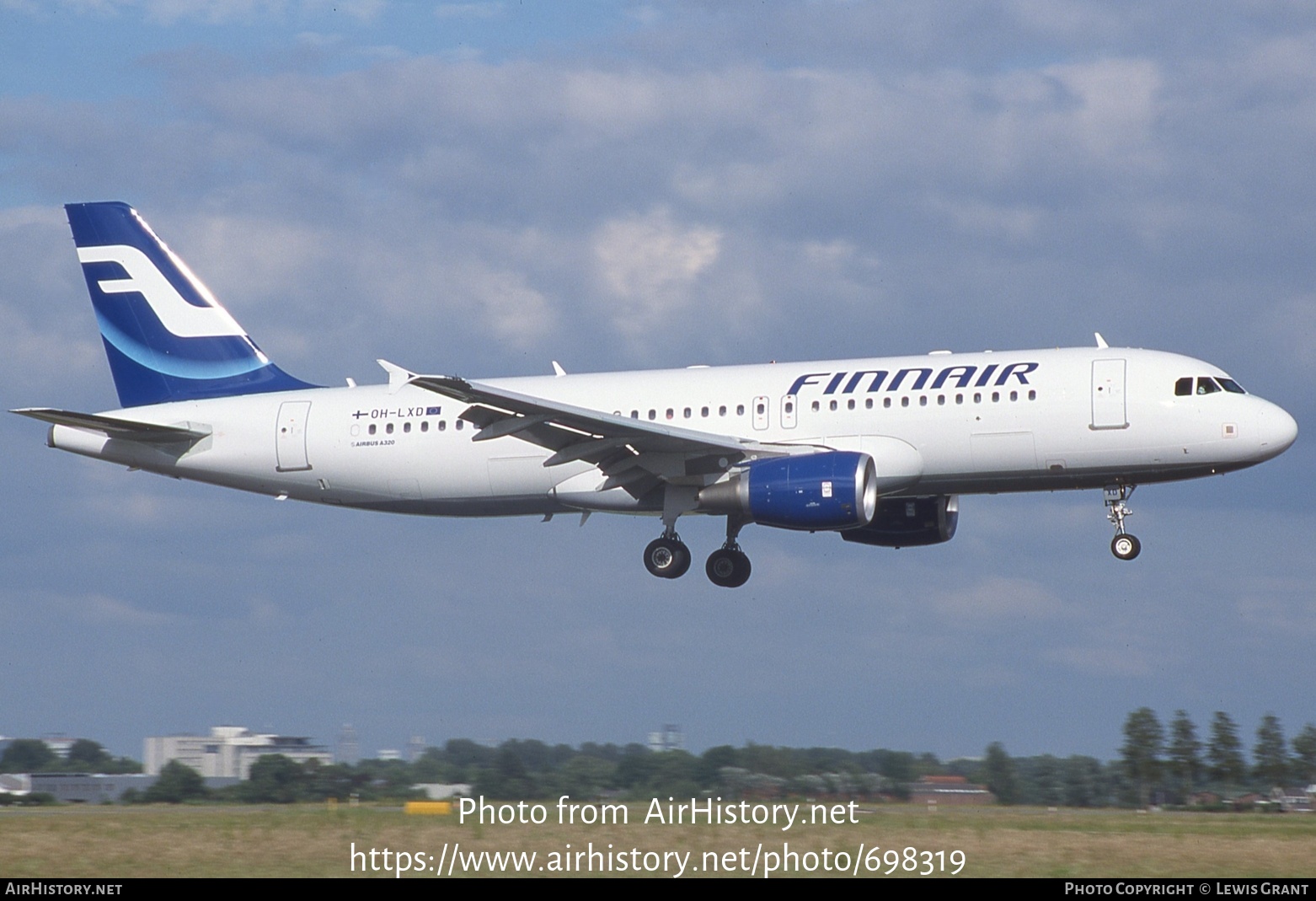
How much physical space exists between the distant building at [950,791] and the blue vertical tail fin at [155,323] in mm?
18368

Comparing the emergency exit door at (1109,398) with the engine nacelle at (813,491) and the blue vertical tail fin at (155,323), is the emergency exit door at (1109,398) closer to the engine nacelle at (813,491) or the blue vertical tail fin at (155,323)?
the engine nacelle at (813,491)

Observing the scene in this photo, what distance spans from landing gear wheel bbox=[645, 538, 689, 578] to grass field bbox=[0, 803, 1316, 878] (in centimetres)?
1114

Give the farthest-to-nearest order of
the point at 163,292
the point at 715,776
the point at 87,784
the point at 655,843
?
1. the point at 163,292
2. the point at 87,784
3. the point at 715,776
4. the point at 655,843

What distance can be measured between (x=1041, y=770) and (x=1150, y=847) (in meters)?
10.6

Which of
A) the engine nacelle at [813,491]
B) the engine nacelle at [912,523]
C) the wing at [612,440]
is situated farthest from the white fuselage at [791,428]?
the engine nacelle at [912,523]

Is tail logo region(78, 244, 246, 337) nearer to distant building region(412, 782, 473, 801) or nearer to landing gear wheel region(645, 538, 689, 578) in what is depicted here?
landing gear wheel region(645, 538, 689, 578)

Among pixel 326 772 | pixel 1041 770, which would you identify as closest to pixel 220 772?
pixel 326 772

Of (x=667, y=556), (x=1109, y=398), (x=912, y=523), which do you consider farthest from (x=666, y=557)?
(x=1109, y=398)

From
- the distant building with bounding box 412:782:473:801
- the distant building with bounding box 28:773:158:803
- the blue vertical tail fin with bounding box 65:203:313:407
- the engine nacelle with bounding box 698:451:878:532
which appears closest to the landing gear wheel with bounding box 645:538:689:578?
the engine nacelle with bounding box 698:451:878:532

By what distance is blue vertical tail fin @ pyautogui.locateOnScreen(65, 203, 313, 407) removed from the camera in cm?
4359

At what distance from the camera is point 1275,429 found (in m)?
35.4

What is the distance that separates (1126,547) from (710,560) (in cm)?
978

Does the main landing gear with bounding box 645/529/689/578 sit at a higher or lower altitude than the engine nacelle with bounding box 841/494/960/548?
lower

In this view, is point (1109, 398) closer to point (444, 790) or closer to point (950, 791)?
point (950, 791)
